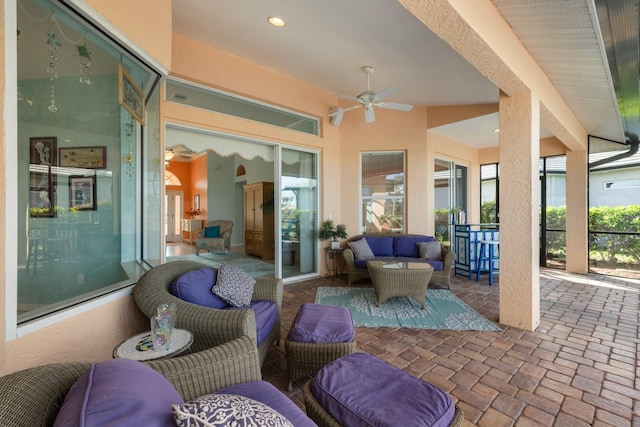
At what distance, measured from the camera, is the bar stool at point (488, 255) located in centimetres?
485

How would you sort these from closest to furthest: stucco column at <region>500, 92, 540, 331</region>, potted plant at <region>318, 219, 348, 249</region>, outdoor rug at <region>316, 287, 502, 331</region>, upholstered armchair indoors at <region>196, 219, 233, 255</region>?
stucco column at <region>500, 92, 540, 331</region>
outdoor rug at <region>316, 287, 502, 331</region>
potted plant at <region>318, 219, 348, 249</region>
upholstered armchair indoors at <region>196, 219, 233, 255</region>

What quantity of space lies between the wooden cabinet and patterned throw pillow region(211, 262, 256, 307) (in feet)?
13.9

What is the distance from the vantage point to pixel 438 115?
17.6 ft

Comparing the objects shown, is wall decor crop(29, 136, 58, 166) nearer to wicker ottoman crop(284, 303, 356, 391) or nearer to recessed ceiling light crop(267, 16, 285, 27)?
wicker ottoman crop(284, 303, 356, 391)

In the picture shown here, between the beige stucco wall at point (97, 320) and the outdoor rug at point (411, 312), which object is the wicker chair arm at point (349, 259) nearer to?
the outdoor rug at point (411, 312)

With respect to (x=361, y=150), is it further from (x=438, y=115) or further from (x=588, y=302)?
(x=588, y=302)

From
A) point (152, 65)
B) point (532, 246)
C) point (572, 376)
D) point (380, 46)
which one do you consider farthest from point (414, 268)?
point (152, 65)

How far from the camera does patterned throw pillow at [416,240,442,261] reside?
4.78 meters

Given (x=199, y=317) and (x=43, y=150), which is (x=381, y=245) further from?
(x=43, y=150)

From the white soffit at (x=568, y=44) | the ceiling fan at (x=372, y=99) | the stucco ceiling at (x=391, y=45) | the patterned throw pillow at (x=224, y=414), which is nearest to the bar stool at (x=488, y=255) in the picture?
the stucco ceiling at (x=391, y=45)

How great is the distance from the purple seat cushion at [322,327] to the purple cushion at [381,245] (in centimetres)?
296

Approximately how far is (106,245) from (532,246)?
4.13 metres

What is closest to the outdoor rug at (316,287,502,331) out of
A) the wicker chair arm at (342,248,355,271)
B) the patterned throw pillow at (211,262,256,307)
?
the wicker chair arm at (342,248,355,271)

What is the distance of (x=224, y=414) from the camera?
74 cm
